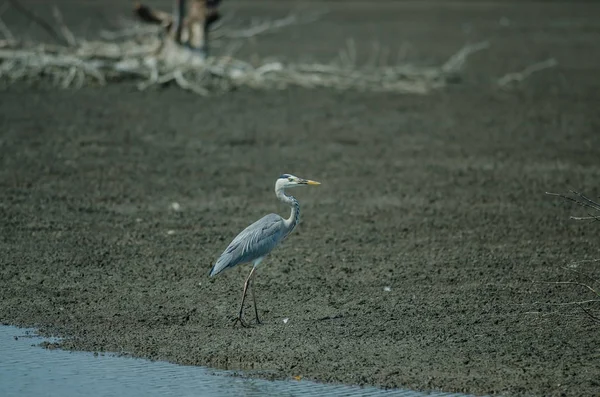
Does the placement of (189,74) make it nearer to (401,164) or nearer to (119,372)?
(401,164)

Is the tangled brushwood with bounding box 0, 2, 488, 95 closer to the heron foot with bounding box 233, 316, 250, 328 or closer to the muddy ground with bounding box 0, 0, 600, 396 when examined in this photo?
the muddy ground with bounding box 0, 0, 600, 396

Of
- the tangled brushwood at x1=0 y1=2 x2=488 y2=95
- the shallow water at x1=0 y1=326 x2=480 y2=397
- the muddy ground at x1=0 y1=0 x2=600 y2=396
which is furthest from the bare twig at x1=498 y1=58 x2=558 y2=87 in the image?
the shallow water at x1=0 y1=326 x2=480 y2=397

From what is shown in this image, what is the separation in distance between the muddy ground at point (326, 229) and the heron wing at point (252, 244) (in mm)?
414

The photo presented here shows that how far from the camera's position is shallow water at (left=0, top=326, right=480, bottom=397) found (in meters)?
6.75

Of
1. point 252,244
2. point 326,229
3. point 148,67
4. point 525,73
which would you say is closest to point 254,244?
point 252,244

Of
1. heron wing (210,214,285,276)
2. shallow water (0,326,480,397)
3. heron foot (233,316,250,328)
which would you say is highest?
heron wing (210,214,285,276)

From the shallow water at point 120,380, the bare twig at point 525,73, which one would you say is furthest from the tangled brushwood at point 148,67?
the shallow water at point 120,380

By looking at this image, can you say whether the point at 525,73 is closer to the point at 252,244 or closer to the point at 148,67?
the point at 148,67

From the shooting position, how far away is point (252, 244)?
8320 millimetres

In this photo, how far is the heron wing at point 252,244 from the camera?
823 centimetres

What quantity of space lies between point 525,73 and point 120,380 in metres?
14.5

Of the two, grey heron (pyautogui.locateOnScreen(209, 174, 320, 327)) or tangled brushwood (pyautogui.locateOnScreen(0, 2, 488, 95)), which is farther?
tangled brushwood (pyautogui.locateOnScreen(0, 2, 488, 95))

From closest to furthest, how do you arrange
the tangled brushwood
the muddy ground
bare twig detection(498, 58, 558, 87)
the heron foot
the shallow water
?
the shallow water
the muddy ground
the heron foot
the tangled brushwood
bare twig detection(498, 58, 558, 87)

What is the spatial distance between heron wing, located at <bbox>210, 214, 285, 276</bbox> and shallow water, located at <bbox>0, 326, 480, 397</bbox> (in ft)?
4.07
